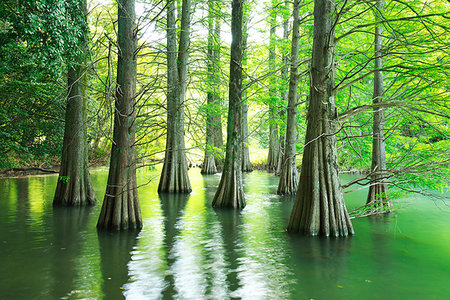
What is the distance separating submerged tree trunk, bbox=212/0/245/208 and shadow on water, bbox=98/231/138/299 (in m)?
3.59

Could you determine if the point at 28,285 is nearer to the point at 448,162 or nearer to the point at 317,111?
the point at 317,111

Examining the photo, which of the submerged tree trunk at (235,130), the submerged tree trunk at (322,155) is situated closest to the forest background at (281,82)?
the submerged tree trunk at (322,155)

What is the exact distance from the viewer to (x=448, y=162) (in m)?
6.52

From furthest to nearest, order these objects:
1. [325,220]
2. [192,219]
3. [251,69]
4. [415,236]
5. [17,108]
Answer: [251,69] → [17,108] → [192,219] → [415,236] → [325,220]

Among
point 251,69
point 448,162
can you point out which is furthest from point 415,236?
point 251,69

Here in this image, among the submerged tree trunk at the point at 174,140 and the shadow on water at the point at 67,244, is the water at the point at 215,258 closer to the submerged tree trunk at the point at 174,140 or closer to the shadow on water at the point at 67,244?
the shadow on water at the point at 67,244

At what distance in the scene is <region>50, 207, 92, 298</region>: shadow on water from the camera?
4375 mm

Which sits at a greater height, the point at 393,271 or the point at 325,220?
the point at 325,220

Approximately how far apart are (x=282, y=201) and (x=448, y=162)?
18.1ft

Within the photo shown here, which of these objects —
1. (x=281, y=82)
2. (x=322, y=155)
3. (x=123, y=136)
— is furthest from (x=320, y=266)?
(x=281, y=82)

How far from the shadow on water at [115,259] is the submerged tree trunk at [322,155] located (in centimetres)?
328

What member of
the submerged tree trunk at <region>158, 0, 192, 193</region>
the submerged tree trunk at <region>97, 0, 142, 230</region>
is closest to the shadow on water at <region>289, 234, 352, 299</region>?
the submerged tree trunk at <region>97, 0, 142, 230</region>

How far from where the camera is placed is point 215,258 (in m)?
5.61

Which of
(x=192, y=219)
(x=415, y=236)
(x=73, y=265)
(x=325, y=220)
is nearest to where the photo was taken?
(x=73, y=265)
